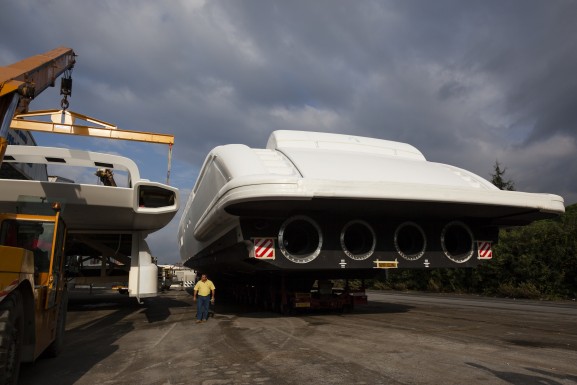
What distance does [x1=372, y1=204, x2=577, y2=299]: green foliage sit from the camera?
57.0 feet

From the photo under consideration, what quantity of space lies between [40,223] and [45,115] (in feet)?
25.2

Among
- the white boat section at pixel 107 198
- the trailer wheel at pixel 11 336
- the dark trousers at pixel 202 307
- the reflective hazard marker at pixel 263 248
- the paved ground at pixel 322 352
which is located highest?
the white boat section at pixel 107 198

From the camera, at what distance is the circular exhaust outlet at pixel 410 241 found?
10469 millimetres

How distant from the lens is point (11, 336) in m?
3.85

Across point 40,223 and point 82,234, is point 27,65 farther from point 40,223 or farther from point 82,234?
point 82,234

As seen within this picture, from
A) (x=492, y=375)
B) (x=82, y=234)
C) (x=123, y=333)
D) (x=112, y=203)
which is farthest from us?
(x=82, y=234)

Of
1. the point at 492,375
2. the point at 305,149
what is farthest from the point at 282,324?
the point at 492,375

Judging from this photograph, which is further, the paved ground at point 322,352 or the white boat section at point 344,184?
the white boat section at point 344,184

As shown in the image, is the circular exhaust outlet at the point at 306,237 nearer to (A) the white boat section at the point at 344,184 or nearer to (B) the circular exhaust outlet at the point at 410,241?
(A) the white boat section at the point at 344,184

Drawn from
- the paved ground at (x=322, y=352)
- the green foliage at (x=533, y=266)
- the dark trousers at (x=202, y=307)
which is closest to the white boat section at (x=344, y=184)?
the dark trousers at (x=202, y=307)

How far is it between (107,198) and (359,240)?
20.3ft

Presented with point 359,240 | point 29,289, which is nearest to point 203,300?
point 359,240

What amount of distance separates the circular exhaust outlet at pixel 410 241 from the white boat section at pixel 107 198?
18.8 feet

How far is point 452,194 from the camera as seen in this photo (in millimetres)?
9078
